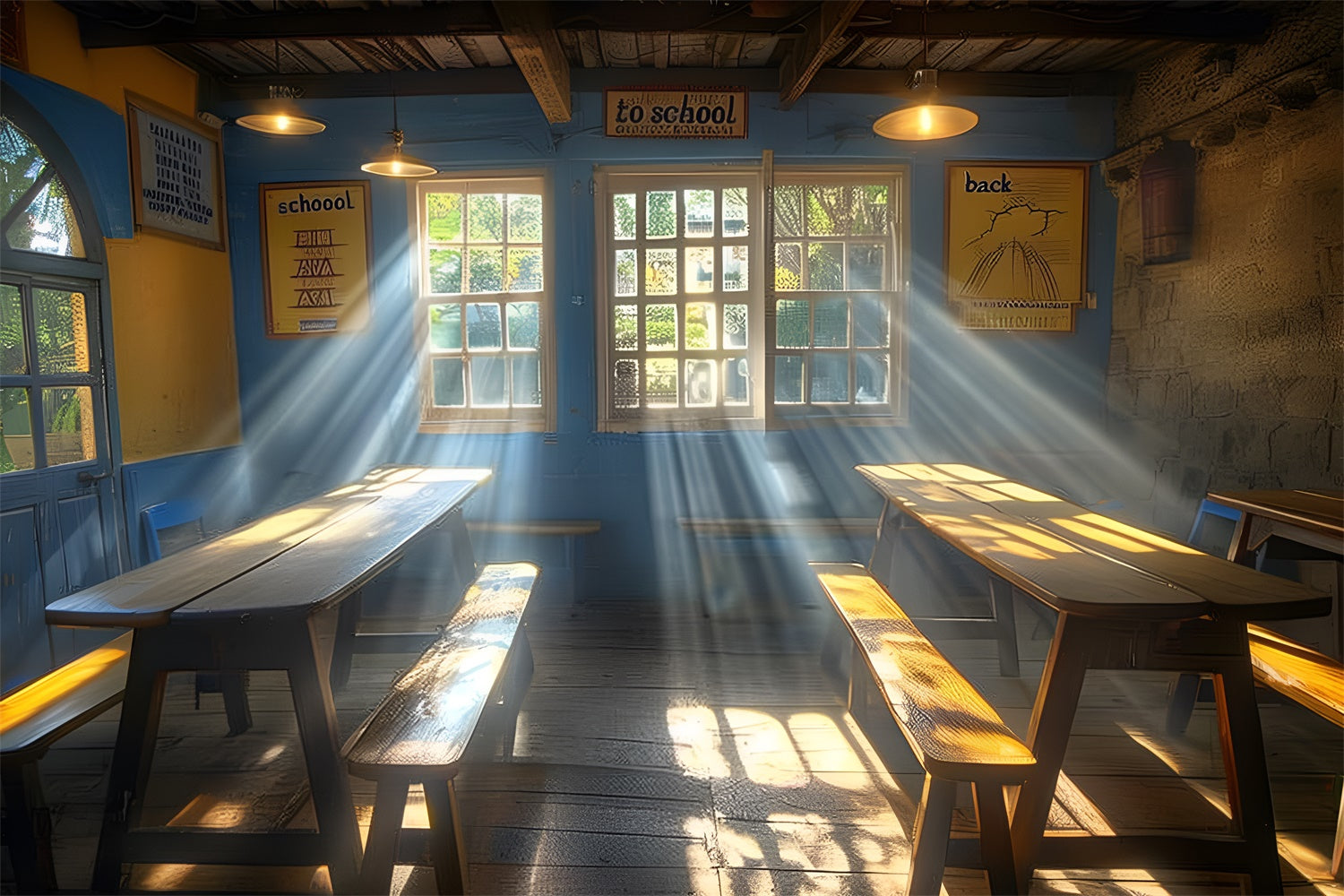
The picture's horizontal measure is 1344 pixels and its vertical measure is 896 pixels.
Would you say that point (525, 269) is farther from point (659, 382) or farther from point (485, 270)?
point (659, 382)

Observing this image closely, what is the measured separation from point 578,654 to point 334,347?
2.71 metres

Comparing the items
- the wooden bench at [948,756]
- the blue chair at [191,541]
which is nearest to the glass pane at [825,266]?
the wooden bench at [948,756]

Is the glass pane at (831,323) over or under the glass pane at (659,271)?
under

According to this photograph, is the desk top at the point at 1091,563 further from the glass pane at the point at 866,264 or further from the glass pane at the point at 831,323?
the glass pane at the point at 866,264

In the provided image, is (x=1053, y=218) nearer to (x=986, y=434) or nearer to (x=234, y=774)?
(x=986, y=434)

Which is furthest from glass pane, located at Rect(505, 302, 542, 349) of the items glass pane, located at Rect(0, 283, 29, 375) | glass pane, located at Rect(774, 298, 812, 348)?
glass pane, located at Rect(0, 283, 29, 375)

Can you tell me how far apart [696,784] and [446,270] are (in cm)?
380

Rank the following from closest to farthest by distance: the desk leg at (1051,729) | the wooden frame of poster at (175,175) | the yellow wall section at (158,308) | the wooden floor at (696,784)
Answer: the desk leg at (1051,729) → the wooden floor at (696,784) → the yellow wall section at (158,308) → the wooden frame of poster at (175,175)

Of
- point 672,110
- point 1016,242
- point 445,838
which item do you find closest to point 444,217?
point 672,110

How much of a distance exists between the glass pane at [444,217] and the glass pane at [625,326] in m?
1.17

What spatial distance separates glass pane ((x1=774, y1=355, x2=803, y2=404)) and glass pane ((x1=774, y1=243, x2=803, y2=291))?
472 millimetres

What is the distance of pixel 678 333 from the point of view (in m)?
5.27

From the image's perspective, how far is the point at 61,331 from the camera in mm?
3754

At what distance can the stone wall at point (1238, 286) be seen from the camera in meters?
3.68
